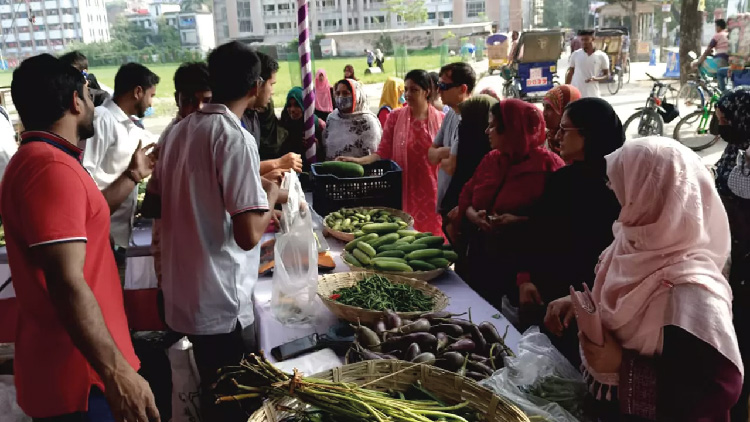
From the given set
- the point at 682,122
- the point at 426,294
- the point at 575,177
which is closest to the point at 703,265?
the point at 575,177

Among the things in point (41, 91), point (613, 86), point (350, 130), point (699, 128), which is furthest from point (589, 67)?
point (613, 86)

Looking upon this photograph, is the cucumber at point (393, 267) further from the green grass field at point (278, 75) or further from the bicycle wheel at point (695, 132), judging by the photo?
the bicycle wheel at point (695, 132)

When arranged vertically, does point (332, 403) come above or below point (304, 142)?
below

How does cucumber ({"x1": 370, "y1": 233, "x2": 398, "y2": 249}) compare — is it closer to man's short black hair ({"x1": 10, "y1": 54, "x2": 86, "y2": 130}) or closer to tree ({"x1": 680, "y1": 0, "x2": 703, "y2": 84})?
man's short black hair ({"x1": 10, "y1": 54, "x2": 86, "y2": 130})

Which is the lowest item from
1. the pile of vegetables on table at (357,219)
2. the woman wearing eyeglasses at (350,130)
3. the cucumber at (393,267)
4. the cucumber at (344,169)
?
the cucumber at (393,267)

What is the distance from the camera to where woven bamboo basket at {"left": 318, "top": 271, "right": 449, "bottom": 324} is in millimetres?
2262

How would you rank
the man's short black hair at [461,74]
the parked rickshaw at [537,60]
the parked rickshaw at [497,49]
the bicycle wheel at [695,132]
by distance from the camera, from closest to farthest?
the man's short black hair at [461,74] → the bicycle wheel at [695,132] → the parked rickshaw at [537,60] → the parked rickshaw at [497,49]

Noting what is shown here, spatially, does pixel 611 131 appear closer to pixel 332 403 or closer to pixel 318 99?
pixel 332 403

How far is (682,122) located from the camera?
997 centimetres

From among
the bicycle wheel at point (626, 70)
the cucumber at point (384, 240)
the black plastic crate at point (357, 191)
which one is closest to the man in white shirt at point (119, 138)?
the black plastic crate at point (357, 191)

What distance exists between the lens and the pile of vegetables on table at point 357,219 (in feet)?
11.5

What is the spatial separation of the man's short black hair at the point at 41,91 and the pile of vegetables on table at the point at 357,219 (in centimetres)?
191

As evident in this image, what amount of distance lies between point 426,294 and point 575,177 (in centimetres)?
85

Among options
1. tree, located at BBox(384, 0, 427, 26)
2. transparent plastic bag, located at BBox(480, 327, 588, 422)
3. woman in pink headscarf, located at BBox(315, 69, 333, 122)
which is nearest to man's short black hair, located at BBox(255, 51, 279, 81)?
transparent plastic bag, located at BBox(480, 327, 588, 422)
